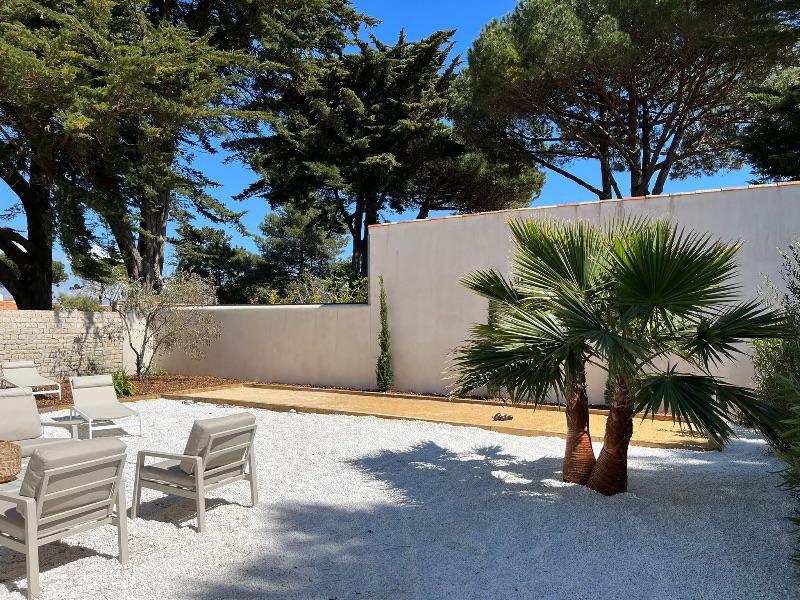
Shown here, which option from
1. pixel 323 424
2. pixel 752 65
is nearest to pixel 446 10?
pixel 752 65

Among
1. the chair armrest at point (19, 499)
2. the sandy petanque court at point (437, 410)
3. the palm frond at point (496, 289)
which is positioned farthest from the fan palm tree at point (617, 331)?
the chair armrest at point (19, 499)

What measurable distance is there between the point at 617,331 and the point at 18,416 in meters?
5.99

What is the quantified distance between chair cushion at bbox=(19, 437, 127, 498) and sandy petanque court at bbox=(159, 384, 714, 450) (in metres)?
4.44

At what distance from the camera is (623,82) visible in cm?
1780

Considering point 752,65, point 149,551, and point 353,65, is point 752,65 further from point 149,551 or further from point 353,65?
point 149,551

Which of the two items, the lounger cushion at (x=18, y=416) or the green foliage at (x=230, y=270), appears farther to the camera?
the green foliage at (x=230, y=270)

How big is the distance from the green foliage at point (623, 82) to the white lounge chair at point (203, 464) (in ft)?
48.3

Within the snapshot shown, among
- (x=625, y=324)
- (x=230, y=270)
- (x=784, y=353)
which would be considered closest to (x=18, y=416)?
(x=625, y=324)

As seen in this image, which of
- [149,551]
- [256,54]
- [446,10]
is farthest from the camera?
[446,10]

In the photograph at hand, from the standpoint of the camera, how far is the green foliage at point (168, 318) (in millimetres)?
14594

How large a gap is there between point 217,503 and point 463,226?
8.32 m

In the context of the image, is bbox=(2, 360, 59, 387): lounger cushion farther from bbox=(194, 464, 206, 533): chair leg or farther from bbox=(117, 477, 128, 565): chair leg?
bbox=(117, 477, 128, 565): chair leg

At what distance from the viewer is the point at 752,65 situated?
1641 centimetres

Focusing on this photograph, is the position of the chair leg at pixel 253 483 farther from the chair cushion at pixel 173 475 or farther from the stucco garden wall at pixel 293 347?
the stucco garden wall at pixel 293 347
